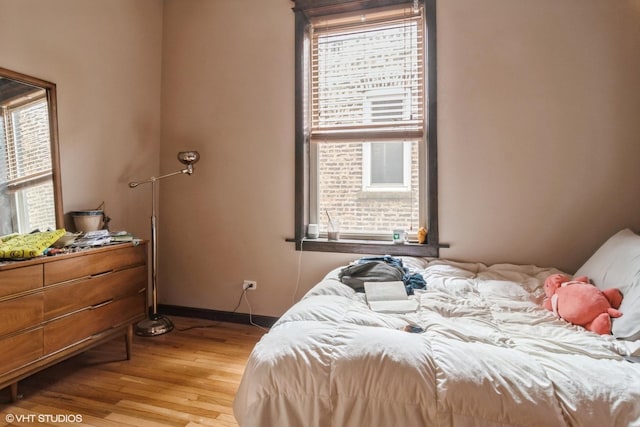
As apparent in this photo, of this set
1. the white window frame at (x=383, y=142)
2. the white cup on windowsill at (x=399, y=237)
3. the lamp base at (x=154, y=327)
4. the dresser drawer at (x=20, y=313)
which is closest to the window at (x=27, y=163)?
the dresser drawer at (x=20, y=313)

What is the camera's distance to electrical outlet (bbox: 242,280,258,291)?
2920mm

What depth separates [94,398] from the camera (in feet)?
5.95

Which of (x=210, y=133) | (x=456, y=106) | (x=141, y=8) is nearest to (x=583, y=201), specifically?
(x=456, y=106)

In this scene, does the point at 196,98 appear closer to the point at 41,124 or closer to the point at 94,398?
the point at 41,124

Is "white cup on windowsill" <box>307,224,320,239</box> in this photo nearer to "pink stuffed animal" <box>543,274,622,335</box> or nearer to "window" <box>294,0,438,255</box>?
"window" <box>294,0,438,255</box>

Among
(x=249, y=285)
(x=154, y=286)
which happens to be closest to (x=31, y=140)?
(x=154, y=286)

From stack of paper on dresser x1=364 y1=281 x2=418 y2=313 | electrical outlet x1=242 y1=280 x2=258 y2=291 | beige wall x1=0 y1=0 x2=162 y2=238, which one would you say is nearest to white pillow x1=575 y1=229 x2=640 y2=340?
stack of paper on dresser x1=364 y1=281 x2=418 y2=313

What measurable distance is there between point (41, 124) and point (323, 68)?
2.01 meters

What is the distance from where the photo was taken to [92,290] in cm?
197

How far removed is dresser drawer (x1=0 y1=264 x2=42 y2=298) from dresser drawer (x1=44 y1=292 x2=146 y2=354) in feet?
0.79

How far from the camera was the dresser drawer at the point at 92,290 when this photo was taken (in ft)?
5.76

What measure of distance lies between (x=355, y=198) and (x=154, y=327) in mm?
1915

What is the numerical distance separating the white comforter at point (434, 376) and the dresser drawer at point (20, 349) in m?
1.23

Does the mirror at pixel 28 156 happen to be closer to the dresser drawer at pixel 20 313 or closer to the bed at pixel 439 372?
the dresser drawer at pixel 20 313
